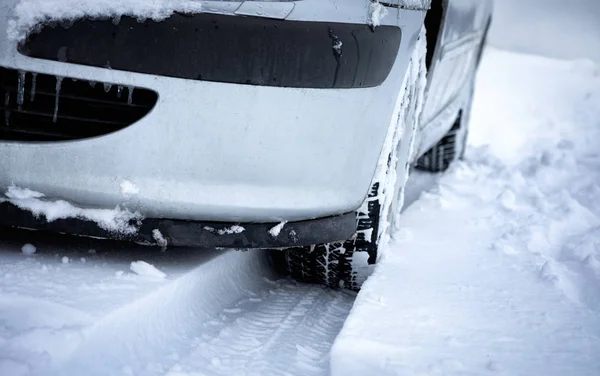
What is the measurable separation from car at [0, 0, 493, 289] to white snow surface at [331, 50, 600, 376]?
375mm

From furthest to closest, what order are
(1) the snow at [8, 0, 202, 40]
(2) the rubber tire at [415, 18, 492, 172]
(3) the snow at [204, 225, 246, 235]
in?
(2) the rubber tire at [415, 18, 492, 172] → (3) the snow at [204, 225, 246, 235] → (1) the snow at [8, 0, 202, 40]

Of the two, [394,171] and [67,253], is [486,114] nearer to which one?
[394,171]

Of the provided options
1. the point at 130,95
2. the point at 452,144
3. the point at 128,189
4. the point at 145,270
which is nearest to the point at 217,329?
the point at 145,270

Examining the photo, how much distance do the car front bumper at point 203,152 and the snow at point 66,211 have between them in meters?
0.02

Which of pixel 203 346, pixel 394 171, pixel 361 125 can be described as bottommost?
pixel 203 346

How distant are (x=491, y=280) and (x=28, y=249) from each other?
62.6 inches

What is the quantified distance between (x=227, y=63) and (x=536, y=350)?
1160 millimetres

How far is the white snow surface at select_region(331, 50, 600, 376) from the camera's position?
1766 mm

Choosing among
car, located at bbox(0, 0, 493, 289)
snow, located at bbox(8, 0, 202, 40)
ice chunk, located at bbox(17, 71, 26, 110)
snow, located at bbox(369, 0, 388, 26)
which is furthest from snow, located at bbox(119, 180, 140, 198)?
snow, located at bbox(369, 0, 388, 26)

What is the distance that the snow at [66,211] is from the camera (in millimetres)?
1793

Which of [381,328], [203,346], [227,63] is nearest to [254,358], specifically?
[203,346]

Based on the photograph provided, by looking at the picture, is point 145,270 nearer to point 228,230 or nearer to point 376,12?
point 228,230

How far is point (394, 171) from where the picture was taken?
243cm

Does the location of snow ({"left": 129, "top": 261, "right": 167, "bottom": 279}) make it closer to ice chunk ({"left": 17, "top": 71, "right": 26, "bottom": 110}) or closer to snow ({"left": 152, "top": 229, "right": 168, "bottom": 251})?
snow ({"left": 152, "top": 229, "right": 168, "bottom": 251})
